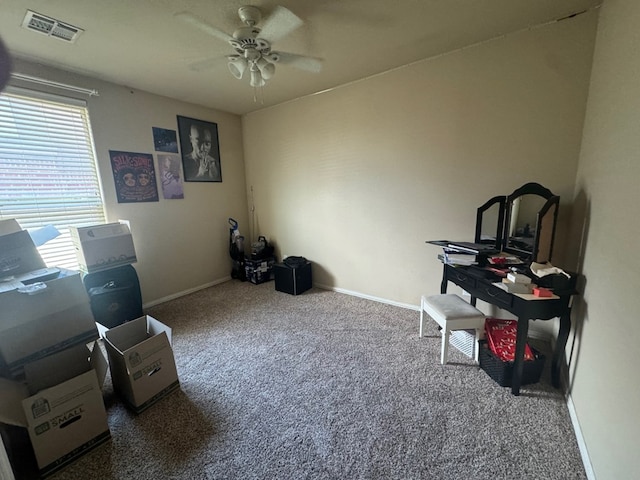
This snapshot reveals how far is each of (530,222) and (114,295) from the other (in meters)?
3.55

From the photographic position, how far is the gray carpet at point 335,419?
1.26 metres

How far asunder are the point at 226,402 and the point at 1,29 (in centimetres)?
282

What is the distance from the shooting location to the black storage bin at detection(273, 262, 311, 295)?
10.9ft

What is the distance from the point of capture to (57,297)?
Answer: 164 cm

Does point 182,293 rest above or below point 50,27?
below

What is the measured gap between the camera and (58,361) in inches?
60.3

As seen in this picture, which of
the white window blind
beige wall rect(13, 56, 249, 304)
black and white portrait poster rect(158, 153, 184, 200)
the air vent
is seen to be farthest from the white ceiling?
black and white portrait poster rect(158, 153, 184, 200)

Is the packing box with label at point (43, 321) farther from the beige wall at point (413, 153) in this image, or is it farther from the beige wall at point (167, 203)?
the beige wall at point (413, 153)

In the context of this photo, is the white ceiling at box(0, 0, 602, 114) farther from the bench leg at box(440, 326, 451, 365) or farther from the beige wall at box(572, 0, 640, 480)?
the bench leg at box(440, 326, 451, 365)

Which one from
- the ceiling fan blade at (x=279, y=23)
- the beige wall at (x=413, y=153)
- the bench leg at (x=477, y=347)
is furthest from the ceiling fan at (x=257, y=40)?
the bench leg at (x=477, y=347)

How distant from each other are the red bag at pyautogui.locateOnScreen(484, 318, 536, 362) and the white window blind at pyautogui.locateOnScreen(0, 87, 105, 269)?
3630 millimetres

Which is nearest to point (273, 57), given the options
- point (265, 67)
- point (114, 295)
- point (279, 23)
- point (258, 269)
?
point (265, 67)

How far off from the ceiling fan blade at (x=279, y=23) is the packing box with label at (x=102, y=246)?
215 centimetres

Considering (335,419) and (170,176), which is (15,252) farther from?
(335,419)
